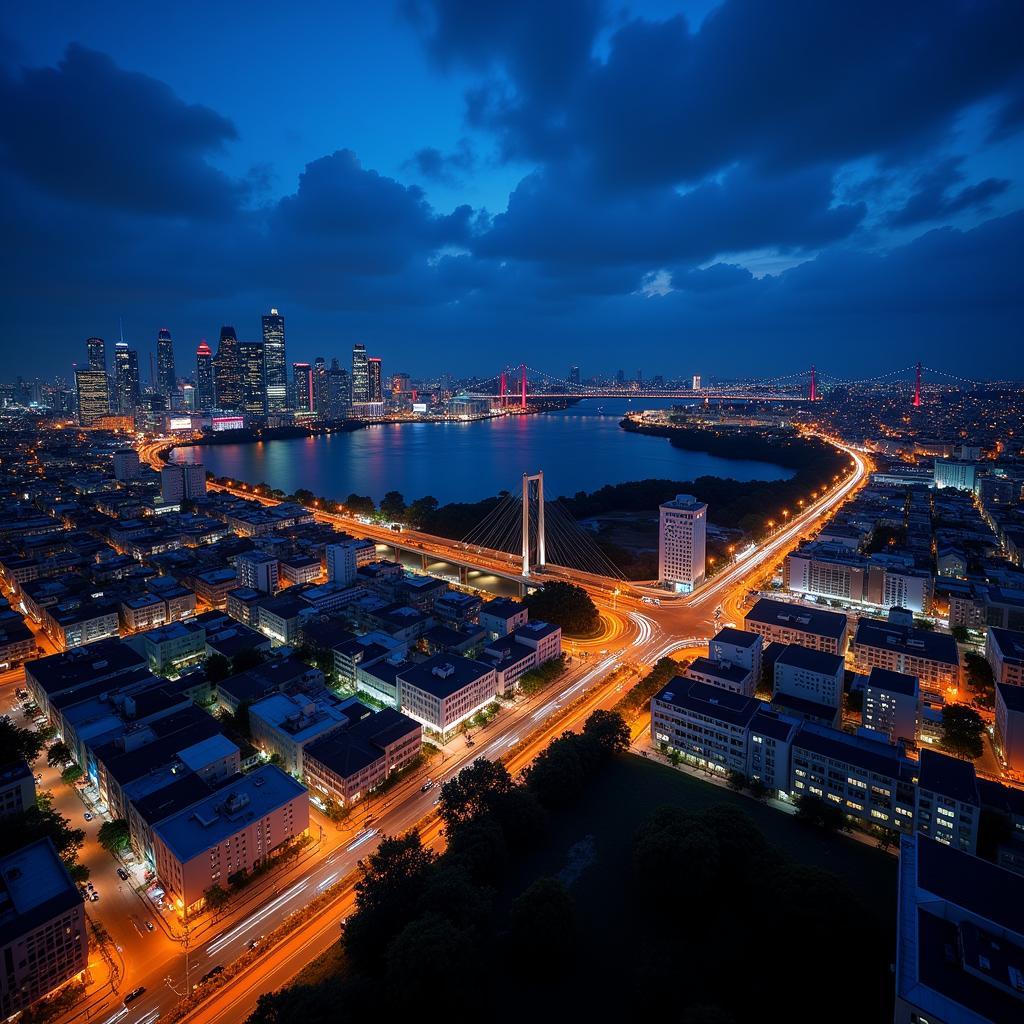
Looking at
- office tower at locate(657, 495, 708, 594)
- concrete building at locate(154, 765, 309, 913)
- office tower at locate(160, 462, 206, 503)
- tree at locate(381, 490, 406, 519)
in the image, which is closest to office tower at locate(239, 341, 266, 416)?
office tower at locate(160, 462, 206, 503)

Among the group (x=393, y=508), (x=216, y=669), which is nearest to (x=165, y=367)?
(x=393, y=508)

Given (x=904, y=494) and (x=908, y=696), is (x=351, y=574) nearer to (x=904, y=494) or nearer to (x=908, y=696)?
(x=908, y=696)

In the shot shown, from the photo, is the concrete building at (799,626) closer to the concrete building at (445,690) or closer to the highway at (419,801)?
the highway at (419,801)

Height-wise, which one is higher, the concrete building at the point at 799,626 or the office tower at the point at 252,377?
the office tower at the point at 252,377

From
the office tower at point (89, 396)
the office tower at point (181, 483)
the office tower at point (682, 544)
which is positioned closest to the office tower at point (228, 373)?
the office tower at point (89, 396)

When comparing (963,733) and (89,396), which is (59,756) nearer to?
(963,733)
